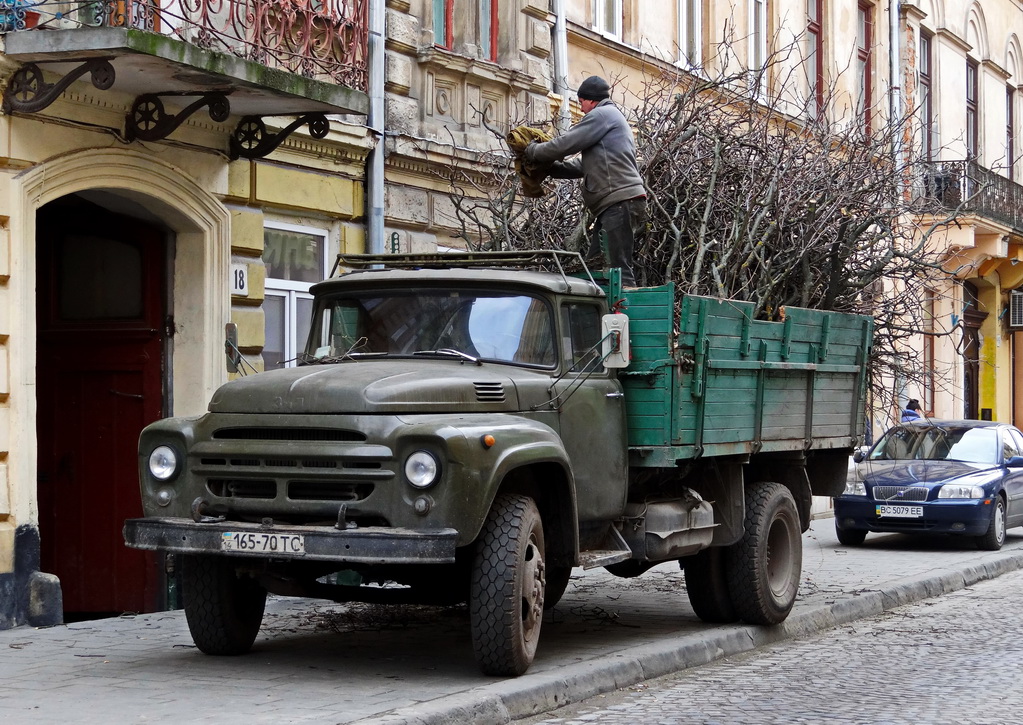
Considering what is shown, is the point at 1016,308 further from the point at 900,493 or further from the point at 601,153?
the point at 601,153

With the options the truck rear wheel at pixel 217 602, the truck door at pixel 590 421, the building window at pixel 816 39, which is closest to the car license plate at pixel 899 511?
the truck door at pixel 590 421

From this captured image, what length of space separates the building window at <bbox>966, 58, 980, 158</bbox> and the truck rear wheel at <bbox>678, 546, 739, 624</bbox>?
21960mm

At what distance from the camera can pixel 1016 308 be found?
3112 cm

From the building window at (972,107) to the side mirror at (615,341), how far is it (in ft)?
76.7

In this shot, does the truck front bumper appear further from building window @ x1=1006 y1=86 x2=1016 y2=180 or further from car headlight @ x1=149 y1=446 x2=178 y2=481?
building window @ x1=1006 y1=86 x2=1016 y2=180

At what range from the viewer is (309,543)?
718 centimetres

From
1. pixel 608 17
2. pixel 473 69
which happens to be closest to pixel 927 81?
pixel 608 17

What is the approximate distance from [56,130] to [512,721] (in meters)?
5.34

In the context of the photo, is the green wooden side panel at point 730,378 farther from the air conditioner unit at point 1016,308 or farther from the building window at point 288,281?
the air conditioner unit at point 1016,308

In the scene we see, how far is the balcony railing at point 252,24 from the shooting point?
32.1ft

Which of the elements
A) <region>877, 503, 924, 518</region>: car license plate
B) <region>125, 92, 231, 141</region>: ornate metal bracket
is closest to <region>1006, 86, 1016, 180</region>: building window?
<region>877, 503, 924, 518</region>: car license plate

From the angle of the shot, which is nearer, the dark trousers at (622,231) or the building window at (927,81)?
the dark trousers at (622,231)

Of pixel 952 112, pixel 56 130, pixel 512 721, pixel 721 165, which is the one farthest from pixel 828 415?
pixel 952 112

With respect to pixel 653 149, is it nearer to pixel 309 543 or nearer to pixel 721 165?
pixel 721 165
